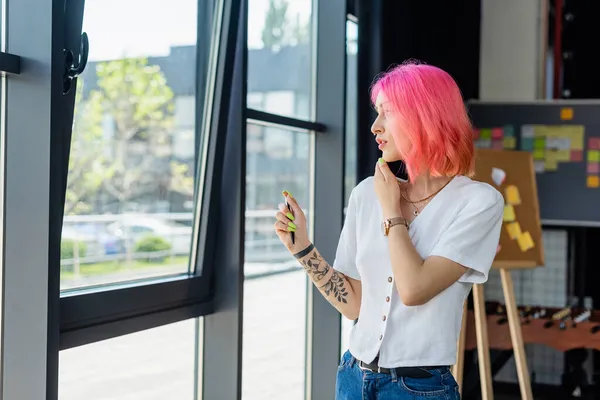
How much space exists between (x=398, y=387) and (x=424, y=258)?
0.95ft

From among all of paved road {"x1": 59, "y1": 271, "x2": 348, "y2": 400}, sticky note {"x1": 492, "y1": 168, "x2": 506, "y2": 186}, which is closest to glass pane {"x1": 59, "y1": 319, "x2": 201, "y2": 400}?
paved road {"x1": 59, "y1": 271, "x2": 348, "y2": 400}

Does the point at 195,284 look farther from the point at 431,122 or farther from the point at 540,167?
the point at 540,167

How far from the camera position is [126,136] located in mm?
2514

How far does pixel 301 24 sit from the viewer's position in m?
3.78

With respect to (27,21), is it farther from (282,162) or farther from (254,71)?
(282,162)

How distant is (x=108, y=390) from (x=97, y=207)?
661mm

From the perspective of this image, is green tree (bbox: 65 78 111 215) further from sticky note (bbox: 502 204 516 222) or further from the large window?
sticky note (bbox: 502 204 516 222)

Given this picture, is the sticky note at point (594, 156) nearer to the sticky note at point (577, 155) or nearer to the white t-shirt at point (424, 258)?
the sticky note at point (577, 155)

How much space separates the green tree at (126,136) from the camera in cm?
231

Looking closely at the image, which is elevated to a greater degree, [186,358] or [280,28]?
[280,28]

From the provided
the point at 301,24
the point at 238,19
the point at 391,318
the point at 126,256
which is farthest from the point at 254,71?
the point at 391,318

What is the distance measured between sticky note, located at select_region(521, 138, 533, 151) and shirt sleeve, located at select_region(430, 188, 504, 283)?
3.30 metres

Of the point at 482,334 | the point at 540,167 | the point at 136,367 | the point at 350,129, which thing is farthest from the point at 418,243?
the point at 540,167

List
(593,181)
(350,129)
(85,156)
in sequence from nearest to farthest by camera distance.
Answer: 1. (85,156)
2. (350,129)
3. (593,181)
